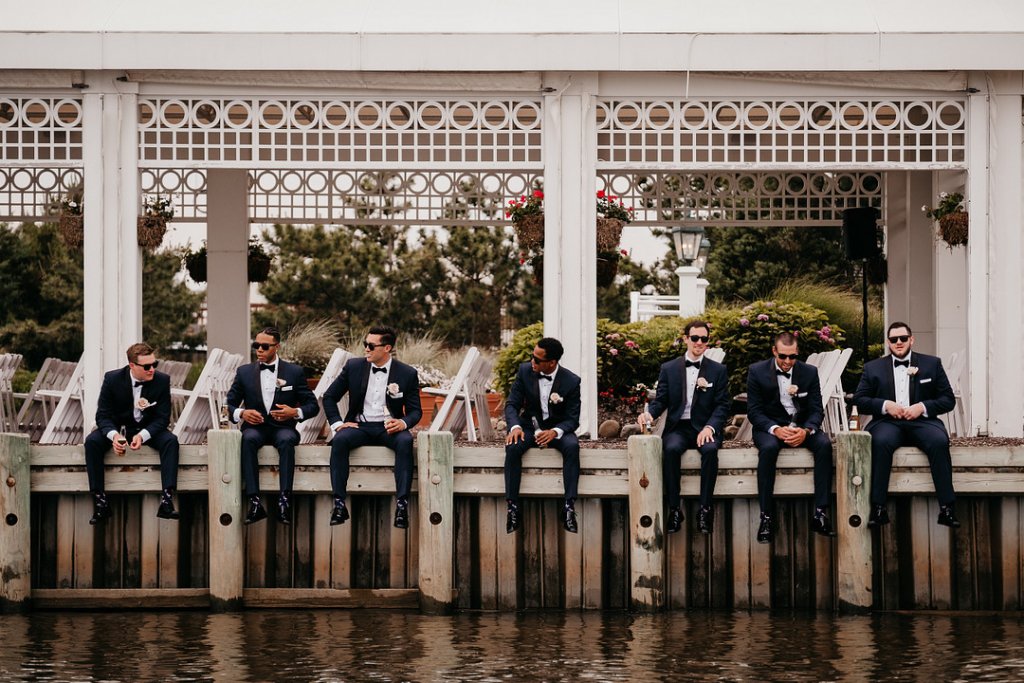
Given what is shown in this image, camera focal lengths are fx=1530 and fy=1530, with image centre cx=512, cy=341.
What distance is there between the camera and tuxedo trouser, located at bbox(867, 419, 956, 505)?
370 inches

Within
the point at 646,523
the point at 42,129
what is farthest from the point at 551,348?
the point at 42,129

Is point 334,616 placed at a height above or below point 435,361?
below

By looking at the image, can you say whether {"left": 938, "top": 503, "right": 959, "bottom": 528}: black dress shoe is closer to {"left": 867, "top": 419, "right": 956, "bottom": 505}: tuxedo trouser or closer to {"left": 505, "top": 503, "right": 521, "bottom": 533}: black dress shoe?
{"left": 867, "top": 419, "right": 956, "bottom": 505}: tuxedo trouser

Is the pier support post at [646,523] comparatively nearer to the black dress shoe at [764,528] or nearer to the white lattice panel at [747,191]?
Result: the black dress shoe at [764,528]

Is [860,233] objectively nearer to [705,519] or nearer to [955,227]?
[955,227]

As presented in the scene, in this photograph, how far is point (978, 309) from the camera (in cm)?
1141

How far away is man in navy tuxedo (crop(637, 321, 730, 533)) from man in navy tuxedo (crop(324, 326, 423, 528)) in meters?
1.49

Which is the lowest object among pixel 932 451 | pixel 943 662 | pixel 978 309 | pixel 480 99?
pixel 943 662

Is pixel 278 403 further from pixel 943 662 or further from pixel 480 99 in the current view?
pixel 943 662

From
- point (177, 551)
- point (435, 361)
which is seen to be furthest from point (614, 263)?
point (435, 361)

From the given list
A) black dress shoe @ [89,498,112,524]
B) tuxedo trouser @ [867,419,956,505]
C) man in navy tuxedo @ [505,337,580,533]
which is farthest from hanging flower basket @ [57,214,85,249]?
tuxedo trouser @ [867,419,956,505]

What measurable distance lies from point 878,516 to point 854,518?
0.15m

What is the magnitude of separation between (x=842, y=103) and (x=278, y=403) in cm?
557

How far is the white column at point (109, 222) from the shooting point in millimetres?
11336
